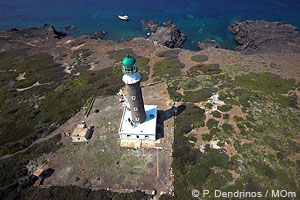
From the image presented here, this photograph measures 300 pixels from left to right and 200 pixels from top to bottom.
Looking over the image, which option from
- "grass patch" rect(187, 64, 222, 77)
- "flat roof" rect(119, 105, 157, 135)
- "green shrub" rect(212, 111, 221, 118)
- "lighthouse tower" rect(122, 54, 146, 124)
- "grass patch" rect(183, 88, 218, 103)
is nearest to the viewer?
"lighthouse tower" rect(122, 54, 146, 124)

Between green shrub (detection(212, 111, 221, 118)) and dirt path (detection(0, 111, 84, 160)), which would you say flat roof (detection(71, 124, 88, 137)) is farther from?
green shrub (detection(212, 111, 221, 118))

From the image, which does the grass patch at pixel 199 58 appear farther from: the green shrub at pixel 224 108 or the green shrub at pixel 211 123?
the green shrub at pixel 211 123

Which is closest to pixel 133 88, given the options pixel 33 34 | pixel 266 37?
pixel 266 37

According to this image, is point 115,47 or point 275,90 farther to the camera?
point 115,47

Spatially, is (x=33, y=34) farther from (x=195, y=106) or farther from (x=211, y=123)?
(x=211, y=123)

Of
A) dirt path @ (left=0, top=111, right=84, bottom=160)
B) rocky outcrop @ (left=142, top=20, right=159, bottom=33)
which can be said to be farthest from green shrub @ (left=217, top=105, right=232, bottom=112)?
rocky outcrop @ (left=142, top=20, right=159, bottom=33)

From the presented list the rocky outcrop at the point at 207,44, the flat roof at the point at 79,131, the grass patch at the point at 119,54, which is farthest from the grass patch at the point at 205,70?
the flat roof at the point at 79,131

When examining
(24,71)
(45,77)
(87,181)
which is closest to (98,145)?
(87,181)

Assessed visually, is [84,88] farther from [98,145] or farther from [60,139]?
[98,145]
